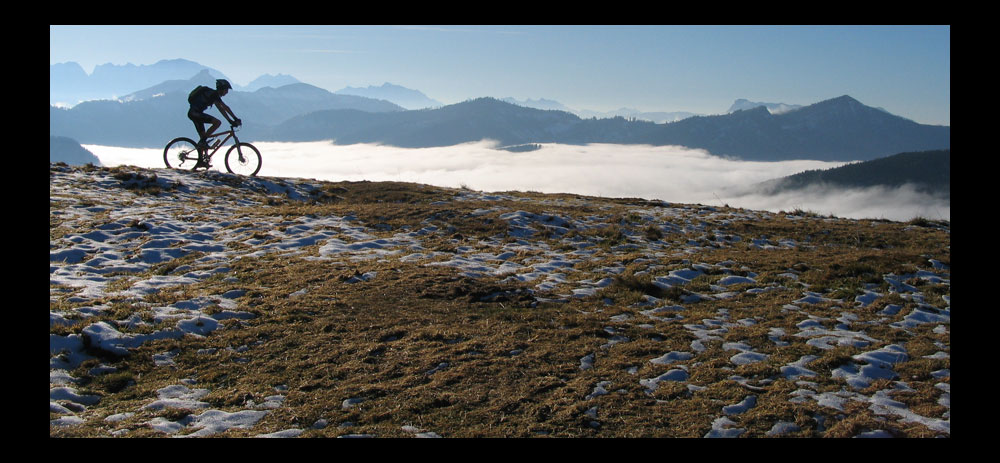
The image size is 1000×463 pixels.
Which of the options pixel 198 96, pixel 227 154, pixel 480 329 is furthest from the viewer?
pixel 227 154

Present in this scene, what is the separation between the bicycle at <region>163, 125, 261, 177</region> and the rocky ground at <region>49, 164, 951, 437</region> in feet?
25.8

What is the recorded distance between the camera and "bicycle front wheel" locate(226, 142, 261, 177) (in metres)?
26.8

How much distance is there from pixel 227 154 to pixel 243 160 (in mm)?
757

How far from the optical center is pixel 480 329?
942 cm

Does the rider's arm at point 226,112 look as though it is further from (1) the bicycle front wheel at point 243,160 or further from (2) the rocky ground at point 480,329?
(2) the rocky ground at point 480,329

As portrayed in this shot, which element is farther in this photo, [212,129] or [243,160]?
[243,160]

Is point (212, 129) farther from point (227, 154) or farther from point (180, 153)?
point (180, 153)

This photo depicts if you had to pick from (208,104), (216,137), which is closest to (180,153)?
(216,137)

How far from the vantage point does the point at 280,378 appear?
7.48 meters

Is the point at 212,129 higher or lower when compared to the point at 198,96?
lower

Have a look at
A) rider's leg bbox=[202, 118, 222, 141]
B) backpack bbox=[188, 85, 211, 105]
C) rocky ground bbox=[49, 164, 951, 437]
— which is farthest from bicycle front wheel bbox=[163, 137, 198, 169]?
rocky ground bbox=[49, 164, 951, 437]
